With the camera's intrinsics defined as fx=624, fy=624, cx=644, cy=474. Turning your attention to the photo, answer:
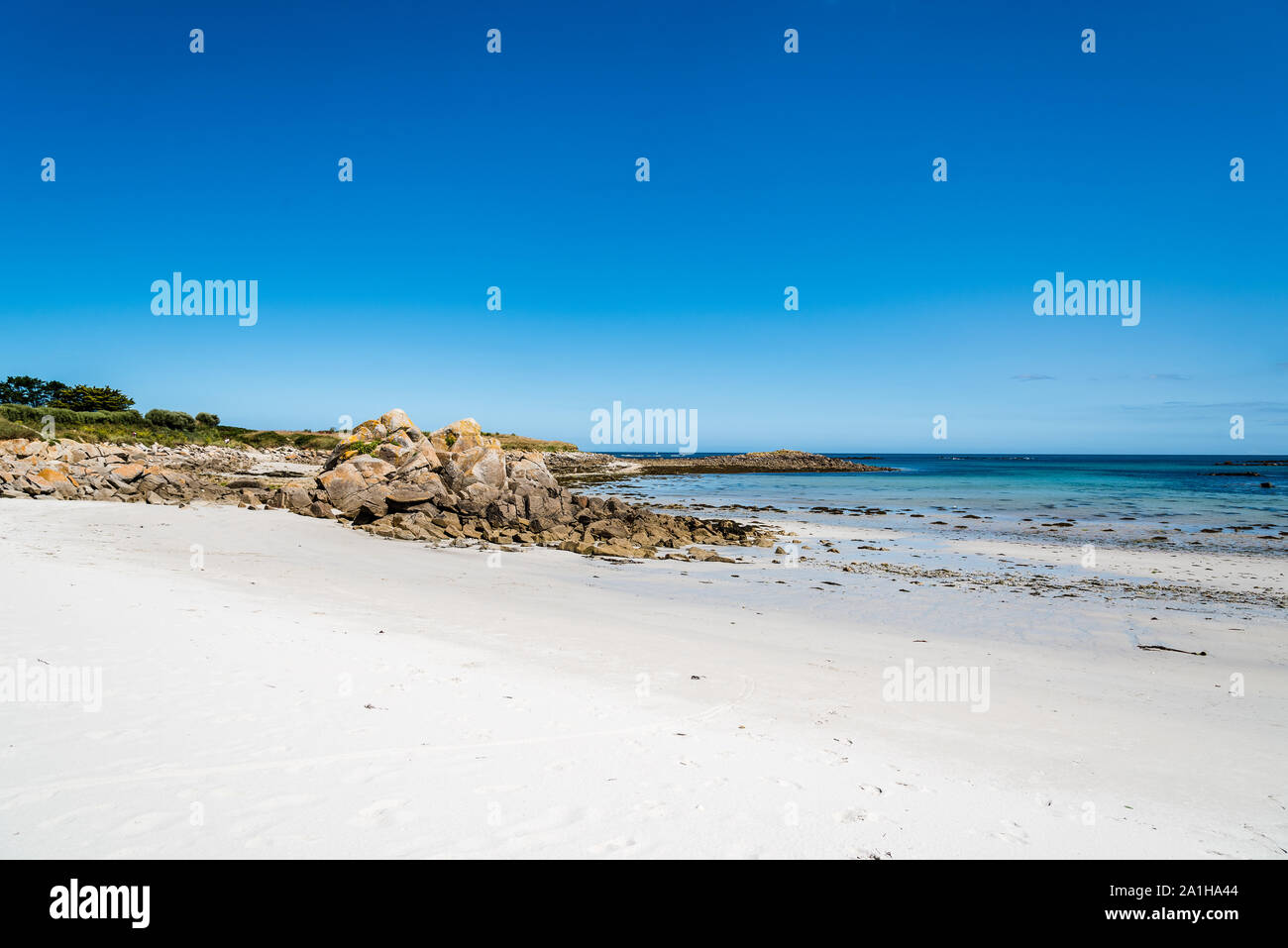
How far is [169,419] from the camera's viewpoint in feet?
210

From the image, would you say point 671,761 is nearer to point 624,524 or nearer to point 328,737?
point 328,737

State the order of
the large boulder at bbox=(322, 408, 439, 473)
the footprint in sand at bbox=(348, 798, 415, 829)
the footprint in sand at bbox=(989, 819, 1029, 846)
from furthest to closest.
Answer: the large boulder at bbox=(322, 408, 439, 473) < the footprint in sand at bbox=(989, 819, 1029, 846) < the footprint in sand at bbox=(348, 798, 415, 829)

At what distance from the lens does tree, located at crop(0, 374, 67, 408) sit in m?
68.2

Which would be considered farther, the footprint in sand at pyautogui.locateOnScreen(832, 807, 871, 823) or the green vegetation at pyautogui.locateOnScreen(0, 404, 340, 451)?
the green vegetation at pyautogui.locateOnScreen(0, 404, 340, 451)

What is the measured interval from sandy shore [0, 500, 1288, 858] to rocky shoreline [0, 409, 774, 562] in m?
7.10

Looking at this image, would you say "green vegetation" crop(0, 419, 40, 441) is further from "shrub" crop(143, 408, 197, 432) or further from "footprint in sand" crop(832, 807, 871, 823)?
"footprint in sand" crop(832, 807, 871, 823)

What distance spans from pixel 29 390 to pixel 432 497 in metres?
78.0

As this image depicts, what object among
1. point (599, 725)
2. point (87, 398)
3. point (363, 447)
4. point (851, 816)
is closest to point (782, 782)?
point (851, 816)

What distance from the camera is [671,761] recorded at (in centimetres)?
515

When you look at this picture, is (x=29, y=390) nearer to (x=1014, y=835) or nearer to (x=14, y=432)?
(x=14, y=432)

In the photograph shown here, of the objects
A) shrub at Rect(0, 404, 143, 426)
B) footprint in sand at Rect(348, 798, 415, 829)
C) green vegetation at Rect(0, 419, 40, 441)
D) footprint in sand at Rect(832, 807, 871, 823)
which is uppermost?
shrub at Rect(0, 404, 143, 426)

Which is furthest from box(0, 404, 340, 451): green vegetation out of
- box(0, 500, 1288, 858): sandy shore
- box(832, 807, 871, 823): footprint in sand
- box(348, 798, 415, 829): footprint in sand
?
box(832, 807, 871, 823): footprint in sand
